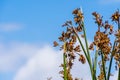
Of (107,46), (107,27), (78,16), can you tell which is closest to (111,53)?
(107,46)

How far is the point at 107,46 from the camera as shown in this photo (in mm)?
6941

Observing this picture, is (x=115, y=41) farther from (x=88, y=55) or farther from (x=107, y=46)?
(x=88, y=55)

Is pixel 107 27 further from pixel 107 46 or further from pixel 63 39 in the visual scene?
pixel 63 39

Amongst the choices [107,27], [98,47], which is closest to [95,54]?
[98,47]

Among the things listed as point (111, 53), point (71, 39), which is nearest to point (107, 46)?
point (111, 53)

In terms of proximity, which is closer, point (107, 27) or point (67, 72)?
point (67, 72)

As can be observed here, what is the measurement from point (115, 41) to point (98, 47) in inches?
16.0

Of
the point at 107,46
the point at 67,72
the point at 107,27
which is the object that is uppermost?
the point at 107,27

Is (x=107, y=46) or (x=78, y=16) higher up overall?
(x=78, y=16)

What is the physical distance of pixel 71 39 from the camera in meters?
7.16

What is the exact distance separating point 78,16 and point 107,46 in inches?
39.2

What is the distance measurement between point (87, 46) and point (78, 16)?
75cm

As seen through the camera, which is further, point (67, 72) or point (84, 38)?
point (84, 38)

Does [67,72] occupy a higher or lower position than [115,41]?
lower
